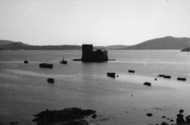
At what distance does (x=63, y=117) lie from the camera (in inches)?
1064

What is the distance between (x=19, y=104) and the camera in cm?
3612

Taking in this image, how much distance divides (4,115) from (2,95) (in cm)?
1390

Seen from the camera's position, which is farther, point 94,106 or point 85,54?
point 85,54

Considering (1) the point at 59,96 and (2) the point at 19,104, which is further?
(1) the point at 59,96

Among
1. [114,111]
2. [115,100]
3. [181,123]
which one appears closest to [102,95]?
[115,100]

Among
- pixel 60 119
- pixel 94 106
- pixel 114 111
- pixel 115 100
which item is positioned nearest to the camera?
pixel 60 119

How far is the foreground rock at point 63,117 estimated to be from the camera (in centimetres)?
2552

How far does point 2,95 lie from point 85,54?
323 ft

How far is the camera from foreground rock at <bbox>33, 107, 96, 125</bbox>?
2552 cm

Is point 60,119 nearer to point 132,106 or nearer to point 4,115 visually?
point 4,115

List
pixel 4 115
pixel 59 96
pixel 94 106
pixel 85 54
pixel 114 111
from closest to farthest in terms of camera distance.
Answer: pixel 4 115
pixel 114 111
pixel 94 106
pixel 59 96
pixel 85 54

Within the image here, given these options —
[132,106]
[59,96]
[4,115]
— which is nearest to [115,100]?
[132,106]

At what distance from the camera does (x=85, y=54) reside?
14012 centimetres

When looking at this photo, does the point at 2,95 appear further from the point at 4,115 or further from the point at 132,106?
the point at 132,106
